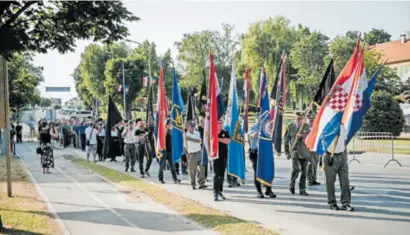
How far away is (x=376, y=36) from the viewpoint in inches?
4788

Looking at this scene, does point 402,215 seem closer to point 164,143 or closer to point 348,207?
point 348,207

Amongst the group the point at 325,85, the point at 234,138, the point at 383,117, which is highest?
the point at 325,85

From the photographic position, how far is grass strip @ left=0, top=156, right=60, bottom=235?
9.20 meters

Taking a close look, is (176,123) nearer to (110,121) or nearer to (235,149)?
(235,149)

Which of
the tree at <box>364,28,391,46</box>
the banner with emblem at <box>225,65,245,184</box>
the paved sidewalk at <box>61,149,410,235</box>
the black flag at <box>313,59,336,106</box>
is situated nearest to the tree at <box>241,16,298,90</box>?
the paved sidewalk at <box>61,149,410,235</box>

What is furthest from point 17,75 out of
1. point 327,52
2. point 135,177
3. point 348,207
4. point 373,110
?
point 327,52

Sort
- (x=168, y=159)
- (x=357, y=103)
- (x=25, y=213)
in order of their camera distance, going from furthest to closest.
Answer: (x=168, y=159)
(x=357, y=103)
(x=25, y=213)

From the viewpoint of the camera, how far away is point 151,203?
39.4ft

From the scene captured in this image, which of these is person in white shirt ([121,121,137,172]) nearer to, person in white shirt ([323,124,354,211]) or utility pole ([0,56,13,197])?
utility pole ([0,56,13,197])

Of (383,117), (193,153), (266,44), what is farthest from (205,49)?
(193,153)

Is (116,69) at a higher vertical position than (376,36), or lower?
lower

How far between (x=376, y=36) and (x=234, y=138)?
116 m

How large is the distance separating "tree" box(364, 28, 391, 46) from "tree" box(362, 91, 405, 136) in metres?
A: 89.5

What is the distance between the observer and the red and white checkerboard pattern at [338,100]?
1084 cm
